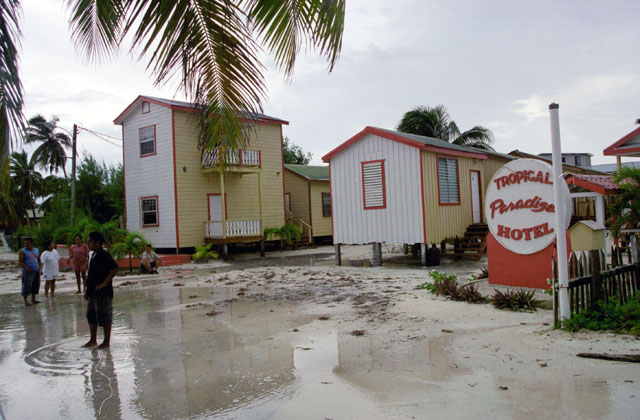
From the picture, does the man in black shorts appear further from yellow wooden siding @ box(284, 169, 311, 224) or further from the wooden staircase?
yellow wooden siding @ box(284, 169, 311, 224)

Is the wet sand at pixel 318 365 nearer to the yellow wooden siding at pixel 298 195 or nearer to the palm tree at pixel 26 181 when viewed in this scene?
the yellow wooden siding at pixel 298 195

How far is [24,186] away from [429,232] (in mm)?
45224

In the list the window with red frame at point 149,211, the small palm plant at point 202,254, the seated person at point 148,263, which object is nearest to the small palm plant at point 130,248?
the seated person at point 148,263

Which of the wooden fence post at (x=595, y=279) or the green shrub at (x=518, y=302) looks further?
the green shrub at (x=518, y=302)

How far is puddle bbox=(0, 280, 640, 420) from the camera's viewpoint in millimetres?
4828

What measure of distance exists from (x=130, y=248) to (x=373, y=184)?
9.54 metres

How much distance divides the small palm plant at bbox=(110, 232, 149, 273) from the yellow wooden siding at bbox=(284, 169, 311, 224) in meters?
13.4

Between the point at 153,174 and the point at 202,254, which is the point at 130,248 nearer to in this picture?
the point at 202,254

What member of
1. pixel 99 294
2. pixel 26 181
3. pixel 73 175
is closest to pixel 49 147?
pixel 26 181

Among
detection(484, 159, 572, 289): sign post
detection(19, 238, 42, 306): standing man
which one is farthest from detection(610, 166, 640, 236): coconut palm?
detection(19, 238, 42, 306): standing man

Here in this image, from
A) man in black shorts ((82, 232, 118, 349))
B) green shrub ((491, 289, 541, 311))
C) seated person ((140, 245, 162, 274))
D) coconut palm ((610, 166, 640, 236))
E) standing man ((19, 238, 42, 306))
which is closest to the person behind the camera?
man in black shorts ((82, 232, 118, 349))

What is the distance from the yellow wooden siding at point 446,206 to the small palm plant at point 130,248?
10.9 metres

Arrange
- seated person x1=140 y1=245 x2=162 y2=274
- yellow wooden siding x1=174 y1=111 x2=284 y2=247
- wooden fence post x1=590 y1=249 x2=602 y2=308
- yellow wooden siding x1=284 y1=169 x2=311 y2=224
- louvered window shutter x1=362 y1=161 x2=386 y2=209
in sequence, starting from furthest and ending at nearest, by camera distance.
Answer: yellow wooden siding x1=284 y1=169 x2=311 y2=224, yellow wooden siding x1=174 y1=111 x2=284 y2=247, seated person x1=140 y1=245 x2=162 y2=274, louvered window shutter x1=362 y1=161 x2=386 y2=209, wooden fence post x1=590 y1=249 x2=602 y2=308

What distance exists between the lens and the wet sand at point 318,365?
4.93m
